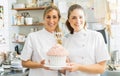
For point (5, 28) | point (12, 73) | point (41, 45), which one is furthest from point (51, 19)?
point (5, 28)

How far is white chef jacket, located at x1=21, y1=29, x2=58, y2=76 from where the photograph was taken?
72.0 inches

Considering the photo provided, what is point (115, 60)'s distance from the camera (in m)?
3.25

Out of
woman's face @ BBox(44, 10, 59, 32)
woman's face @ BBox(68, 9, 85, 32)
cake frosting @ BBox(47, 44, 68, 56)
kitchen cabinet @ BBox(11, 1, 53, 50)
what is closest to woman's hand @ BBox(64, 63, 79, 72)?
cake frosting @ BBox(47, 44, 68, 56)

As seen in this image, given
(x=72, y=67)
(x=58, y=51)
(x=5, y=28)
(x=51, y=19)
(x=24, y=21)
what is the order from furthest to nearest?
(x=24, y=21) → (x=5, y=28) → (x=51, y=19) → (x=58, y=51) → (x=72, y=67)

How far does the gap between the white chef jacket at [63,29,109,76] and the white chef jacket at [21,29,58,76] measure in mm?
252

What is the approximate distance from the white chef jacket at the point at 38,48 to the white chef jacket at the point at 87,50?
25 centimetres

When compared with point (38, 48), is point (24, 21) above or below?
above

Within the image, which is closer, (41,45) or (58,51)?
(58,51)

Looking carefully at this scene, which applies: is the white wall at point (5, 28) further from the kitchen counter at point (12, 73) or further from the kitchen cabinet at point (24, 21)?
the kitchen counter at point (12, 73)

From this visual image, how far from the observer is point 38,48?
1850mm

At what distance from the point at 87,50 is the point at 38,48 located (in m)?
0.45

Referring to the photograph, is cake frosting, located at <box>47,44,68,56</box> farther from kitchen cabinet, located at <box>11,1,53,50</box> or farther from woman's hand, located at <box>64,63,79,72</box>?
kitchen cabinet, located at <box>11,1,53,50</box>

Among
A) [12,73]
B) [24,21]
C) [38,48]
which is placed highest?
[24,21]

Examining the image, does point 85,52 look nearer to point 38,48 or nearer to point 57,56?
point 57,56
